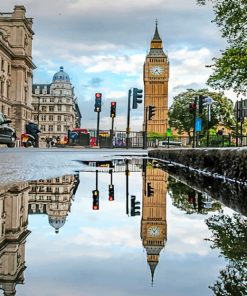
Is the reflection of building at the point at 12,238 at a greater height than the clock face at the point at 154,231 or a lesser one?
greater

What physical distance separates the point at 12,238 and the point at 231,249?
773 mm

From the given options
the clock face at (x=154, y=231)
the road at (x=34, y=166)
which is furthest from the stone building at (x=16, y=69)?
the clock face at (x=154, y=231)

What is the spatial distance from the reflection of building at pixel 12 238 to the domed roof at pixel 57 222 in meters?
0.12

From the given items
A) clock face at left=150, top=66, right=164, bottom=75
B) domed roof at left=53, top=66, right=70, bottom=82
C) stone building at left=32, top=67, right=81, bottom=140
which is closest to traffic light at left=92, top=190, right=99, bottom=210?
clock face at left=150, top=66, right=164, bottom=75

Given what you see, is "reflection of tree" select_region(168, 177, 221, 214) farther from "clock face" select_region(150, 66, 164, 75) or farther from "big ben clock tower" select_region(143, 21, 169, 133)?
"clock face" select_region(150, 66, 164, 75)

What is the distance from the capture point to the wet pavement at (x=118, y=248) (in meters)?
1.27

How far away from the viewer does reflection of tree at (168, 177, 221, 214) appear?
3.11 metres

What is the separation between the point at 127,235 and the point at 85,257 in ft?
1.67

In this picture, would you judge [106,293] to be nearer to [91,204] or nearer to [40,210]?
[40,210]

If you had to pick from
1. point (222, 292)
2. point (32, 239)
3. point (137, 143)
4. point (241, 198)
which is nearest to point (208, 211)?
point (241, 198)

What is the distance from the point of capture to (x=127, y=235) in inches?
82.4

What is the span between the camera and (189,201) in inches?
143

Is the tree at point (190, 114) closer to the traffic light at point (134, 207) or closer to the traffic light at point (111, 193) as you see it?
the traffic light at point (111, 193)

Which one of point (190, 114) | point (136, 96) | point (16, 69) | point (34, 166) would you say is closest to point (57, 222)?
point (34, 166)
